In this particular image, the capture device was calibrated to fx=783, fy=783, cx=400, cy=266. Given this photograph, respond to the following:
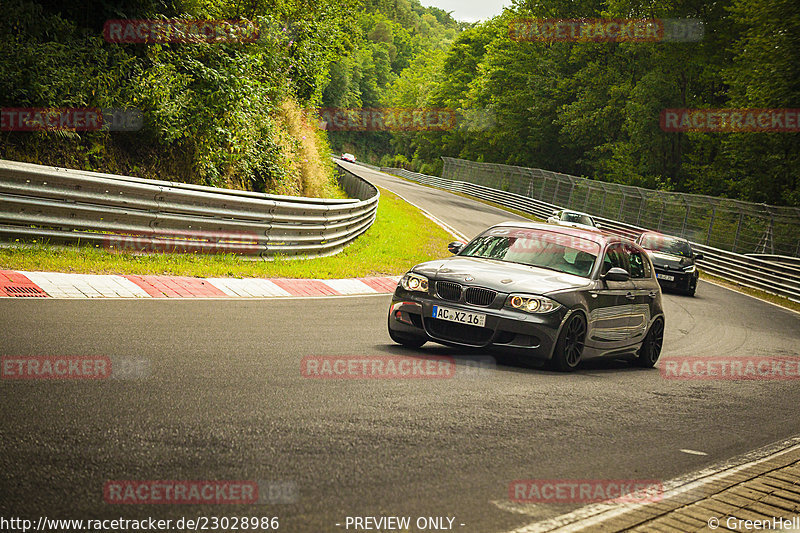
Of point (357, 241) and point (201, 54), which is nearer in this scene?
point (201, 54)

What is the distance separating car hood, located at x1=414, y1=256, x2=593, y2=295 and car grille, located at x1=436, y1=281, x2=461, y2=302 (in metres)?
0.06

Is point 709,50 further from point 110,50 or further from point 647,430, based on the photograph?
point 647,430

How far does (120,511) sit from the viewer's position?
3.25 metres

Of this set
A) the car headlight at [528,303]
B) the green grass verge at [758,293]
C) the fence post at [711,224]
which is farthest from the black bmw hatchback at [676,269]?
the car headlight at [528,303]

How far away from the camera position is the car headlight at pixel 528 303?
7688 millimetres

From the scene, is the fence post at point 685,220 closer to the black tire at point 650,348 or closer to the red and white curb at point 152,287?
the red and white curb at point 152,287

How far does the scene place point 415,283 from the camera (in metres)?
8.22

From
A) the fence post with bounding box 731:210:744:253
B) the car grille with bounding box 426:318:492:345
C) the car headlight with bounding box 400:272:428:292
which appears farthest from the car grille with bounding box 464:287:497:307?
the fence post with bounding box 731:210:744:253

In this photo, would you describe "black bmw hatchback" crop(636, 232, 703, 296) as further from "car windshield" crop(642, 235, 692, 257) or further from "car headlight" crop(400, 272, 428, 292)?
"car headlight" crop(400, 272, 428, 292)

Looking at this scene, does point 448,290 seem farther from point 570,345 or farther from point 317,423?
point 317,423

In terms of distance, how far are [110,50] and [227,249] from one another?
4.24 m

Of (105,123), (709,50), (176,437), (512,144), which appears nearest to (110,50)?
(105,123)

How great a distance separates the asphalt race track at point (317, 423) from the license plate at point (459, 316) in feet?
1.49

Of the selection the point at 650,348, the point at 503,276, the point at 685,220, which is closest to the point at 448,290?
the point at 503,276
